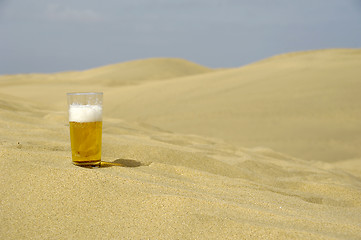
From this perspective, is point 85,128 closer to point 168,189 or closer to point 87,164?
point 87,164

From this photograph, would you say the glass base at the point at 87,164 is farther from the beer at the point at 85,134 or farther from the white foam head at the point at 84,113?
the white foam head at the point at 84,113

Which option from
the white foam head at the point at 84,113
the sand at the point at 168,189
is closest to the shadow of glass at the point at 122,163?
the sand at the point at 168,189

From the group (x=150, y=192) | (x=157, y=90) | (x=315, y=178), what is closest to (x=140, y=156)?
(x=150, y=192)

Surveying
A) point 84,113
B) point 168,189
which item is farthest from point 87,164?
point 168,189

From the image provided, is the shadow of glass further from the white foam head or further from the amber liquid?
the white foam head

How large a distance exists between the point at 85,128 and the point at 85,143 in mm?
71

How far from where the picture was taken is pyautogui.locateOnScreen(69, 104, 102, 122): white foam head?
1815mm

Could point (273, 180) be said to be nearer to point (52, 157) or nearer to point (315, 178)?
point (315, 178)

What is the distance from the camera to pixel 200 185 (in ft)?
5.90

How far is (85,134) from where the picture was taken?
181 centimetres

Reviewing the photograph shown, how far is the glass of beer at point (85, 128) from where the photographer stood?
1775mm

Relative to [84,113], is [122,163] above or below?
below

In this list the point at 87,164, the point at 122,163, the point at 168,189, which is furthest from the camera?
the point at 122,163

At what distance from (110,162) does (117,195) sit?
51 cm
